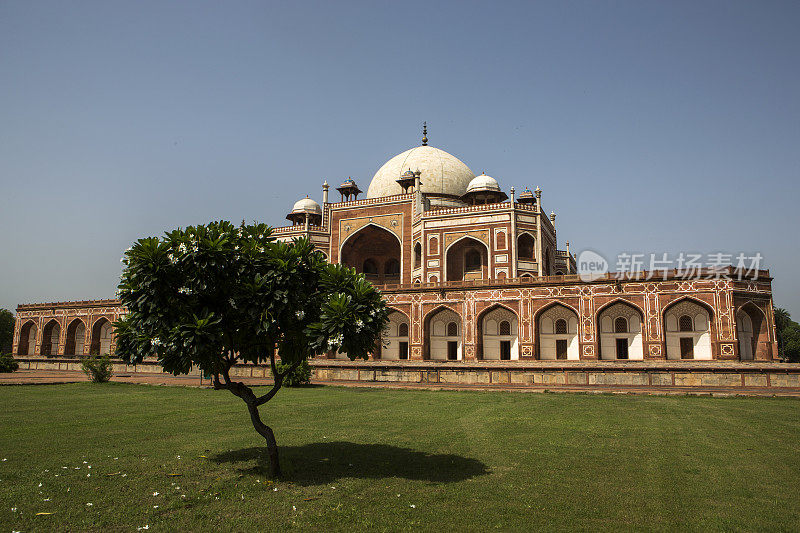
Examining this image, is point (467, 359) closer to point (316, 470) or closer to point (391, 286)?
point (391, 286)

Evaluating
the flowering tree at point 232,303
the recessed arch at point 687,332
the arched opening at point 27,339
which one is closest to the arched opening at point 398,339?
the recessed arch at point 687,332

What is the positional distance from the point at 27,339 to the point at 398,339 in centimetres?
3733

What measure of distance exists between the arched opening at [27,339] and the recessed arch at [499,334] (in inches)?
1639

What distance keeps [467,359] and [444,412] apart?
62.7 ft

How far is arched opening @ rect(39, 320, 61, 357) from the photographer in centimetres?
4806

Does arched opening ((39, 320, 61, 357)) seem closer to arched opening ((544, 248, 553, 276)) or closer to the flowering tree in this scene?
arched opening ((544, 248, 553, 276))

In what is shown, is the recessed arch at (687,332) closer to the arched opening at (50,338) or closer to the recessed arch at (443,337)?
Result: the recessed arch at (443,337)

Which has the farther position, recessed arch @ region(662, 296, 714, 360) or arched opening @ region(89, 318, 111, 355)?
arched opening @ region(89, 318, 111, 355)

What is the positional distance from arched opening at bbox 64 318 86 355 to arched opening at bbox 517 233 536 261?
122 feet

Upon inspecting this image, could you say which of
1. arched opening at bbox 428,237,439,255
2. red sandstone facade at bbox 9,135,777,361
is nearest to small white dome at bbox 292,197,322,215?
red sandstone facade at bbox 9,135,777,361

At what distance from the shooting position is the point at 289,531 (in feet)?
17.9

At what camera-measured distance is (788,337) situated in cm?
5850

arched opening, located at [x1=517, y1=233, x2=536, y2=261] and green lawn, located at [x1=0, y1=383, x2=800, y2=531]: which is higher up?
arched opening, located at [x1=517, y1=233, x2=536, y2=261]

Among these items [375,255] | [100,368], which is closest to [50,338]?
[375,255]
